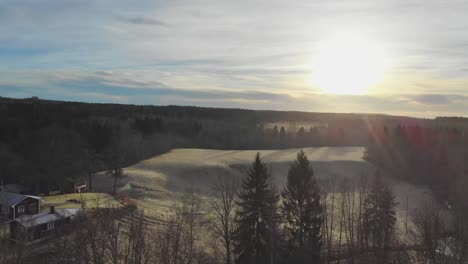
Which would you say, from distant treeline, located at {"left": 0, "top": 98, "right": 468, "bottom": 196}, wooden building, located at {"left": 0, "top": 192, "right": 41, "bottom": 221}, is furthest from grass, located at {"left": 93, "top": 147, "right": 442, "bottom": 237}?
wooden building, located at {"left": 0, "top": 192, "right": 41, "bottom": 221}

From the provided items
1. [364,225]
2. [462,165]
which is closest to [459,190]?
[462,165]

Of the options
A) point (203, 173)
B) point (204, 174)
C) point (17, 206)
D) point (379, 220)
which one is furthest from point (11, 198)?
point (203, 173)

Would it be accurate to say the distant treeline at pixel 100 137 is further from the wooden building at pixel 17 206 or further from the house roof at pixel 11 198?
the wooden building at pixel 17 206

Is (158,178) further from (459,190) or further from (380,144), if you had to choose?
(380,144)

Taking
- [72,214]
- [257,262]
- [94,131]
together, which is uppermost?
[94,131]

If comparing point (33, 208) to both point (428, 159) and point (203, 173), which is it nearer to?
point (203, 173)

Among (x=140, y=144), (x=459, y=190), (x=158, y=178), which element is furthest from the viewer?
(x=140, y=144)

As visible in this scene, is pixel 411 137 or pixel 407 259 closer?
pixel 407 259
